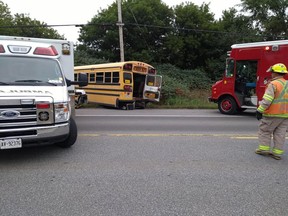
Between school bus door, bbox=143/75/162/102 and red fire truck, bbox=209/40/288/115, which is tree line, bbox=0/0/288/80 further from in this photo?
red fire truck, bbox=209/40/288/115

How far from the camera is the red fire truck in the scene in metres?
11.5

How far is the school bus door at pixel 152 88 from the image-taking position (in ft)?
54.2

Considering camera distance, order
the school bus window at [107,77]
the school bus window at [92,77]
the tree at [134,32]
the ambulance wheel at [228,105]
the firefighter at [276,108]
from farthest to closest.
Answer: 1. the tree at [134,32]
2. the school bus window at [92,77]
3. the school bus window at [107,77]
4. the ambulance wheel at [228,105]
5. the firefighter at [276,108]

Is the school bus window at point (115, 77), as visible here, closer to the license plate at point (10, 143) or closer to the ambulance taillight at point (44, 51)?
the ambulance taillight at point (44, 51)

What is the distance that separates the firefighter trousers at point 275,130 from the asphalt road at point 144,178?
12.2 inches

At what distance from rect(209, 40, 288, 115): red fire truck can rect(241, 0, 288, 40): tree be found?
20266 millimetres

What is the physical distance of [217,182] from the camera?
4523mm

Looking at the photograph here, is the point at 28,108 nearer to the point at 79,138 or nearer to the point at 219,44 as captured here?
the point at 79,138

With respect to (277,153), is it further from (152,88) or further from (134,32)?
(134,32)

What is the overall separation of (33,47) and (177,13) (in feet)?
86.4

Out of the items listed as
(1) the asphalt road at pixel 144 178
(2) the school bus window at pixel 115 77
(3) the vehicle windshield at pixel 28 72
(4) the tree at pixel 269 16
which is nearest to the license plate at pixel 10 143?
(1) the asphalt road at pixel 144 178

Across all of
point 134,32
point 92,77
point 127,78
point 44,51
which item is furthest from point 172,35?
point 44,51

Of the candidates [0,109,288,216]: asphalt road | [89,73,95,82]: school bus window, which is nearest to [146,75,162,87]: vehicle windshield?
[89,73,95,82]: school bus window

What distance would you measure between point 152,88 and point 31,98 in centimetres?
1171
